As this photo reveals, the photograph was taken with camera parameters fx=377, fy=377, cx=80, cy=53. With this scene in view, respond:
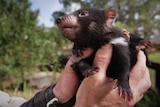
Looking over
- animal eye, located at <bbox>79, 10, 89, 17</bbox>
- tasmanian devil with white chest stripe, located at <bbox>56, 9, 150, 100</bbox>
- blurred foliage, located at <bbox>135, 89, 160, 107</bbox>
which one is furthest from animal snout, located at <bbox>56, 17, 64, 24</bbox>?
blurred foliage, located at <bbox>135, 89, 160, 107</bbox>

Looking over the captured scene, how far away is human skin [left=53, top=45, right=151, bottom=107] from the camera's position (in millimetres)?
1695

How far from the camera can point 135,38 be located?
1.90 metres

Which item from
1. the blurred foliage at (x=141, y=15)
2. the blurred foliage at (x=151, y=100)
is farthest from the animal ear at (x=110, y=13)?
the blurred foliage at (x=141, y=15)

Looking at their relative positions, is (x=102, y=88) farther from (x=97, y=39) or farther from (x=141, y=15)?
(x=141, y=15)

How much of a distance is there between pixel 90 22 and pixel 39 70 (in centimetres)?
603

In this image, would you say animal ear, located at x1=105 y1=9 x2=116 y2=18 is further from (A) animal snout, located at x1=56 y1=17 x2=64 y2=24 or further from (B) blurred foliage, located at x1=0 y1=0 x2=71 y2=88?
(B) blurred foliage, located at x1=0 y1=0 x2=71 y2=88

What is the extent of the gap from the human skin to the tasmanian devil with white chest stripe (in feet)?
0.09

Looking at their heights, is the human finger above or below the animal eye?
below

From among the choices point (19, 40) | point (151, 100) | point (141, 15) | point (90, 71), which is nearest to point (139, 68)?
point (90, 71)

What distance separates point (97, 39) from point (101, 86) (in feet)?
0.71

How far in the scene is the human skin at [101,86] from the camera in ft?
5.56

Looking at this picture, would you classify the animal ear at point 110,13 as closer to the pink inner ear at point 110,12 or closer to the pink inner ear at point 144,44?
the pink inner ear at point 110,12

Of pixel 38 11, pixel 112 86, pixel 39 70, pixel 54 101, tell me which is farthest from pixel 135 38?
pixel 39 70

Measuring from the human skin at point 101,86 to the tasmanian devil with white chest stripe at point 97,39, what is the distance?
0.03 m
